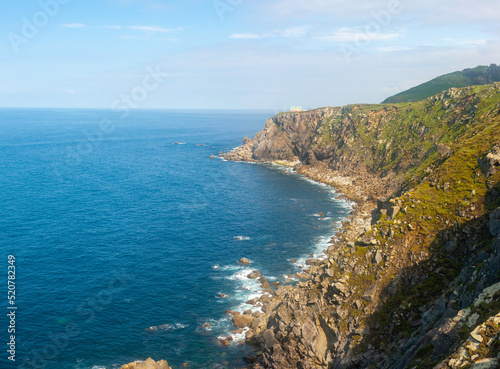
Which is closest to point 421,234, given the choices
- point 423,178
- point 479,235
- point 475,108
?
point 479,235

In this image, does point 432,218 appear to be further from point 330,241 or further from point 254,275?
point 330,241

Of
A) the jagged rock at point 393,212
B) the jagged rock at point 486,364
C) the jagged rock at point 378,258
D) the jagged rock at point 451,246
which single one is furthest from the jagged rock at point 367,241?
the jagged rock at point 486,364

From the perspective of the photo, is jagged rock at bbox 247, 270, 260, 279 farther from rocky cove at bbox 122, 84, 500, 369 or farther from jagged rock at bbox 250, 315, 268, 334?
jagged rock at bbox 250, 315, 268, 334

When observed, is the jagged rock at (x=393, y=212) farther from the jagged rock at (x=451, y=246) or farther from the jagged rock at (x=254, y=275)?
the jagged rock at (x=254, y=275)

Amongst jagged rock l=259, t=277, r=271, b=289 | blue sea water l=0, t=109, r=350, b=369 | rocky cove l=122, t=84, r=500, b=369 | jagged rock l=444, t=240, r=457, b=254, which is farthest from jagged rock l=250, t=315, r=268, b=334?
jagged rock l=444, t=240, r=457, b=254

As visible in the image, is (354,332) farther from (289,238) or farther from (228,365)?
(289,238)

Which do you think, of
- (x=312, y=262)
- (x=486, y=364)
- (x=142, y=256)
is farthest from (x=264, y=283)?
(x=486, y=364)
